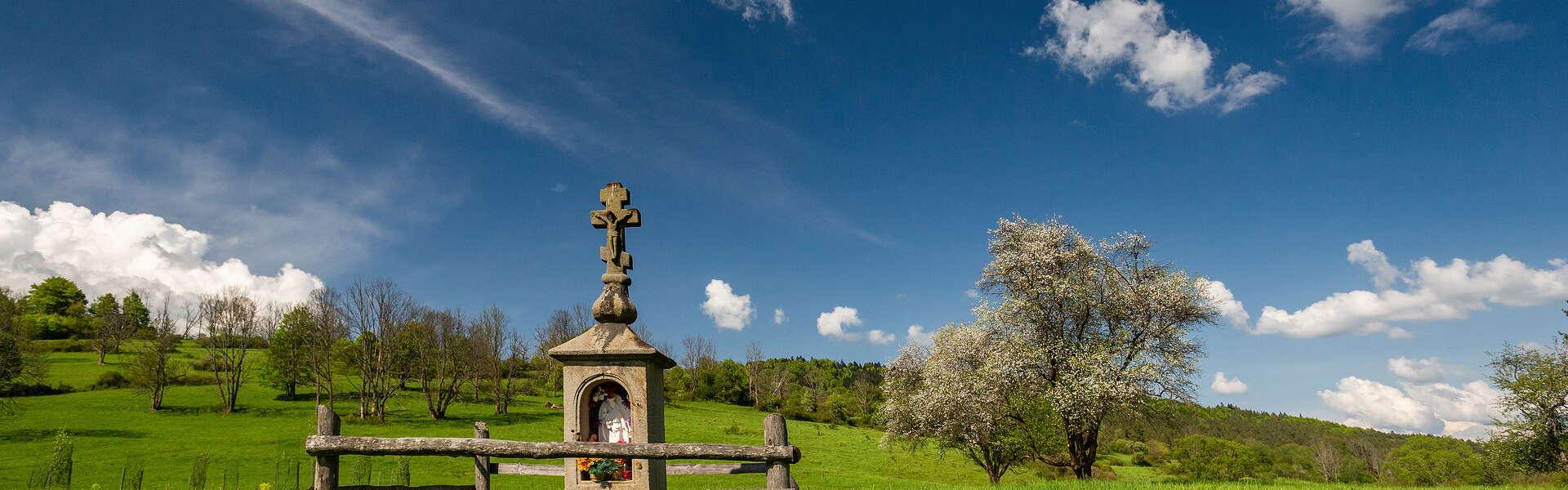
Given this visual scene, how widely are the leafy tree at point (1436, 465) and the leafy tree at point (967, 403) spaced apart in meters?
42.6

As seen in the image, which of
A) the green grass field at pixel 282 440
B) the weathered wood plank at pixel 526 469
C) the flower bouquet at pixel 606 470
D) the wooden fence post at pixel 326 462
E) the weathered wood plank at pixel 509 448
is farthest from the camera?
the green grass field at pixel 282 440

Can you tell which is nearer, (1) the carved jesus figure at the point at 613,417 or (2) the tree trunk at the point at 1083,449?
(1) the carved jesus figure at the point at 613,417

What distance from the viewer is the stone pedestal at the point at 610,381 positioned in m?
11.1

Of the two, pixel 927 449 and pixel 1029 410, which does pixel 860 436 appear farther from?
pixel 1029 410

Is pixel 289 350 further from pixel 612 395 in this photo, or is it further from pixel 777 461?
pixel 777 461

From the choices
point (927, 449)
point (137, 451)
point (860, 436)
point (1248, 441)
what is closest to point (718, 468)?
point (137, 451)

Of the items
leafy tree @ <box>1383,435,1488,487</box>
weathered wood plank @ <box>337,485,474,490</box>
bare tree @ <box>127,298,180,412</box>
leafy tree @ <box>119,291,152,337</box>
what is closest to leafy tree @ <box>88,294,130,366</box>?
leafy tree @ <box>119,291,152,337</box>

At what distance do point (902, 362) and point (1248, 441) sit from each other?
237 feet

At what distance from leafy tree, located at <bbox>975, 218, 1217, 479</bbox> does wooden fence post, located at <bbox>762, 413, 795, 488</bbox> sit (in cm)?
1917

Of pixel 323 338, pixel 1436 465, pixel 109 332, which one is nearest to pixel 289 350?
pixel 323 338

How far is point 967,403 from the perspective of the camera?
28844mm

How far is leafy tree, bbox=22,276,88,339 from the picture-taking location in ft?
301

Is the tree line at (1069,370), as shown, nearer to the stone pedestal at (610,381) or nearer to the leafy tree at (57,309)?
the stone pedestal at (610,381)

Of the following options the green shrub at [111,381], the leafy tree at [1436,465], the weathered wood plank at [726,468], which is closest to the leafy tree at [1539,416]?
the leafy tree at [1436,465]
